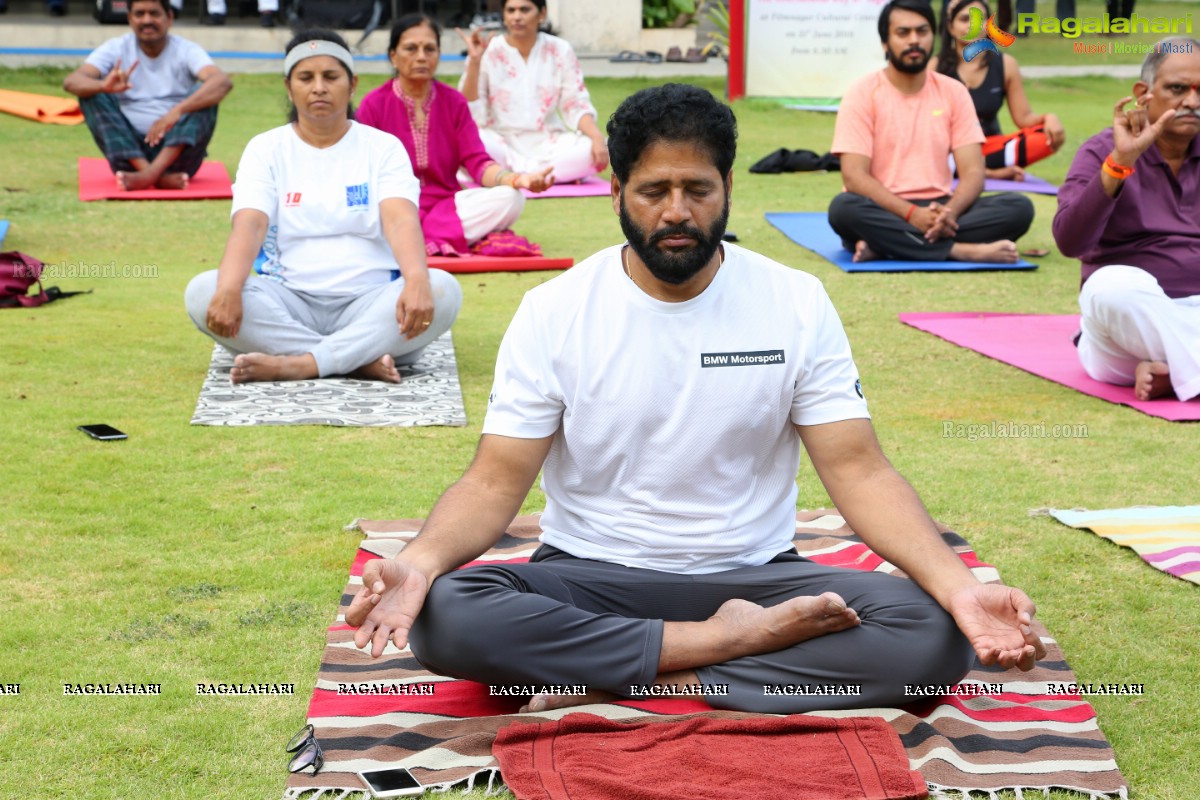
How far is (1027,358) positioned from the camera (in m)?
5.76

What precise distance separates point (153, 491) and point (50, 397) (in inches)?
46.5

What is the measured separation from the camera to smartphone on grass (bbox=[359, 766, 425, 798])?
2443 mm

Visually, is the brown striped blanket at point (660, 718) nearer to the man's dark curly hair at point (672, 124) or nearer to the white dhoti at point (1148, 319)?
the man's dark curly hair at point (672, 124)

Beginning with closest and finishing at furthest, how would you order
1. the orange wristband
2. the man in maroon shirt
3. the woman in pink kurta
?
the orange wristband
the man in maroon shirt
the woman in pink kurta

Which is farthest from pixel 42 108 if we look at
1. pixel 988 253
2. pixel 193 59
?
pixel 988 253

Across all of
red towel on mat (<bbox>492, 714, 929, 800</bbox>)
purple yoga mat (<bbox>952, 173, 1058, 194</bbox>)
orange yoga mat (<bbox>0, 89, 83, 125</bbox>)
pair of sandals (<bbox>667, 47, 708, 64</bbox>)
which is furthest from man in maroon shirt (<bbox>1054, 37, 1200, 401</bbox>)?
pair of sandals (<bbox>667, 47, 708, 64</bbox>)

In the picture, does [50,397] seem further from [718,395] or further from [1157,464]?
[1157,464]

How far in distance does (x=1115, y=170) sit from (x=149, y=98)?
6.58 m

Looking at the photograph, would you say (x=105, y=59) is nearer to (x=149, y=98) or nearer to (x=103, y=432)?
(x=149, y=98)

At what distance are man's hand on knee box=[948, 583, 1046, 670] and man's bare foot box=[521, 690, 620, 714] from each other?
2.18 feet

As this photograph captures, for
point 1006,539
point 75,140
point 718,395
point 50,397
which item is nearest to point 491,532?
point 718,395

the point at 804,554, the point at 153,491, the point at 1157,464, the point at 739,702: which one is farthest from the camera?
the point at 1157,464

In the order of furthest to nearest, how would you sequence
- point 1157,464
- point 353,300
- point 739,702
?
point 353,300, point 1157,464, point 739,702

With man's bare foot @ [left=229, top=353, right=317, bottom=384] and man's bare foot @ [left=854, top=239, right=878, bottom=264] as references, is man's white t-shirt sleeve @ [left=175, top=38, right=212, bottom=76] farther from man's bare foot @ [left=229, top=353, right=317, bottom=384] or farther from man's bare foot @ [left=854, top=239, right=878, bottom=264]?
man's bare foot @ [left=229, top=353, right=317, bottom=384]
